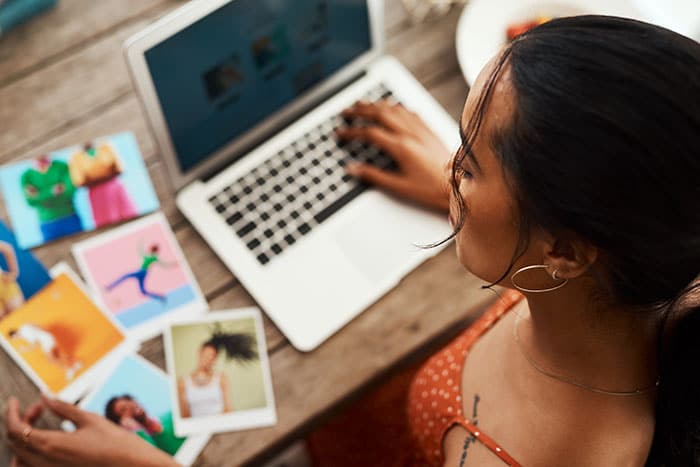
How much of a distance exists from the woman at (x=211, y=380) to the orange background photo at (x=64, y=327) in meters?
0.12

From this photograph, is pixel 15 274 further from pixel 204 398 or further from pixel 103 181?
pixel 204 398

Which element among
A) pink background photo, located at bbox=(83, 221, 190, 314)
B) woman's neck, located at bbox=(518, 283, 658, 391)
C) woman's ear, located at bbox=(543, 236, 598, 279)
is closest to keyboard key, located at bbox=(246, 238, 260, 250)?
pink background photo, located at bbox=(83, 221, 190, 314)

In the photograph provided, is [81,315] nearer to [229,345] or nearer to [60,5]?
[229,345]

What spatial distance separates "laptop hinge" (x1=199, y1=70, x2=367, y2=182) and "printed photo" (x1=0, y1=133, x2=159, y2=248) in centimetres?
10

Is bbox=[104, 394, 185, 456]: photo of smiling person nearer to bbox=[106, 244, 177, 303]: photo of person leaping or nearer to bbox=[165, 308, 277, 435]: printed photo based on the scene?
bbox=[165, 308, 277, 435]: printed photo

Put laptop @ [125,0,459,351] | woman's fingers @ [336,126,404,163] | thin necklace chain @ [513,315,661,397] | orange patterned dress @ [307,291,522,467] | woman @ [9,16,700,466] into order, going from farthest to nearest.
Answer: woman's fingers @ [336,126,404,163], laptop @ [125,0,459,351], orange patterned dress @ [307,291,522,467], thin necklace chain @ [513,315,661,397], woman @ [9,16,700,466]

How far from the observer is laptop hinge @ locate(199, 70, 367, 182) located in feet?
3.96

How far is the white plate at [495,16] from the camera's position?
126 cm

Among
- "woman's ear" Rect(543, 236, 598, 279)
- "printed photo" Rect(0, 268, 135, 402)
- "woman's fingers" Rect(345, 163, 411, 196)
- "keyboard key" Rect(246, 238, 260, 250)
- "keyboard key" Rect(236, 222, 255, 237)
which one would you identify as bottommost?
"printed photo" Rect(0, 268, 135, 402)

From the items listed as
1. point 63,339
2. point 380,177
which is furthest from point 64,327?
point 380,177

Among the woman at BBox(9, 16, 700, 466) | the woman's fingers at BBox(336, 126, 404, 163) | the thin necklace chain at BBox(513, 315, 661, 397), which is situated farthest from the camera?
the woman's fingers at BBox(336, 126, 404, 163)

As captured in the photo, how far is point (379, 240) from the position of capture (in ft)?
3.81

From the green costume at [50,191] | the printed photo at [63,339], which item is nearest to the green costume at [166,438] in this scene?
the printed photo at [63,339]

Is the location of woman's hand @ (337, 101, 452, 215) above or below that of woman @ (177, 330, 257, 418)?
above
